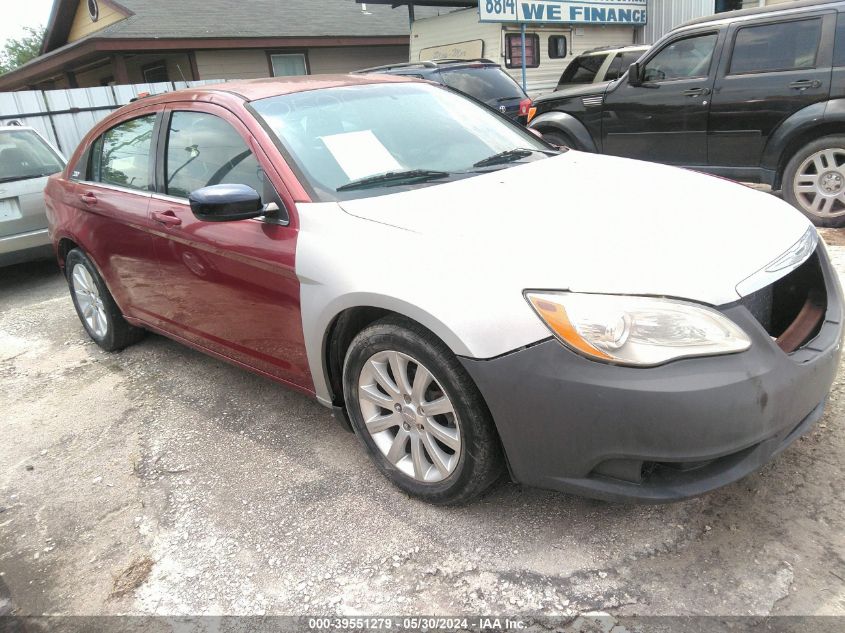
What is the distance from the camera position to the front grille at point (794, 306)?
7.25ft

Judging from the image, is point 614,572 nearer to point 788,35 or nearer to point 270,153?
point 270,153

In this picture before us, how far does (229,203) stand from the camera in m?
2.63

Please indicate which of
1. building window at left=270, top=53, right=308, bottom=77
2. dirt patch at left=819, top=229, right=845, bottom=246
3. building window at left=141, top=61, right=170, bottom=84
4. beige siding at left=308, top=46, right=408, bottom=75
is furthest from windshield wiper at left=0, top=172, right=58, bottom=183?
beige siding at left=308, top=46, right=408, bottom=75

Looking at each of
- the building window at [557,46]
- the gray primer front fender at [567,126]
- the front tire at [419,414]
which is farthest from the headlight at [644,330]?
the building window at [557,46]

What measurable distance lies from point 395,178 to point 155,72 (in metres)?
17.8

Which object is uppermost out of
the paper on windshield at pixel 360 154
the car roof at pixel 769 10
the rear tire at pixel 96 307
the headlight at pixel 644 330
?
the car roof at pixel 769 10

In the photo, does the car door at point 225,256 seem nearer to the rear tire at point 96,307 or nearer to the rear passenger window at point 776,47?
the rear tire at point 96,307

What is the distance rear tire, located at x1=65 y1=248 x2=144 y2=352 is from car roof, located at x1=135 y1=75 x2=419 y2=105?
4.48 ft

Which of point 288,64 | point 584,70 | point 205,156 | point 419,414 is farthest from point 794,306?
point 288,64

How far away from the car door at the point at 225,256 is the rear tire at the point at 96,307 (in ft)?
2.86

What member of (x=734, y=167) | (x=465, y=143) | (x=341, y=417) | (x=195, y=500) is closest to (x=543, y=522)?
(x=341, y=417)

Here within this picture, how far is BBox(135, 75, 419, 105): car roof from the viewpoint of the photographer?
124 inches

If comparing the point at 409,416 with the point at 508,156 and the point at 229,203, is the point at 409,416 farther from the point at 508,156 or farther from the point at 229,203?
the point at 508,156

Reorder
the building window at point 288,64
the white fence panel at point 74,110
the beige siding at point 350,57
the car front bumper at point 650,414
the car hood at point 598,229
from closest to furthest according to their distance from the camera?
the car front bumper at point 650,414, the car hood at point 598,229, the white fence panel at point 74,110, the building window at point 288,64, the beige siding at point 350,57
